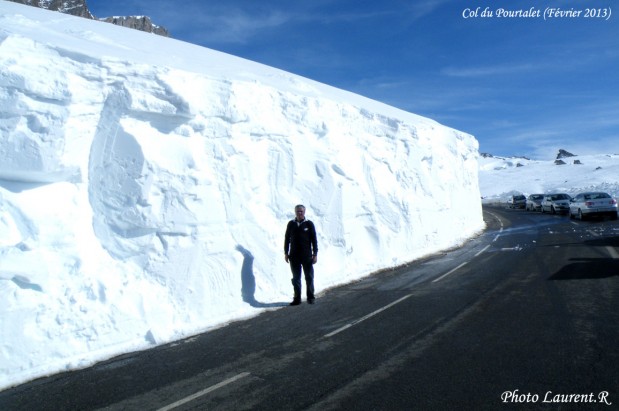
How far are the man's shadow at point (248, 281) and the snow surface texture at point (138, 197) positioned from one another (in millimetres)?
28

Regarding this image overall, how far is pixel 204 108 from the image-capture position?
971 cm

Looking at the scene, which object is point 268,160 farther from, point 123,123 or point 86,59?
point 86,59

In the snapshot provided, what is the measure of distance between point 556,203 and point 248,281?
1199 inches

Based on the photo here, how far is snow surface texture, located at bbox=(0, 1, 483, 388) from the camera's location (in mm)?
6277

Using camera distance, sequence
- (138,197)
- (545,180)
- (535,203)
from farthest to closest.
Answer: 1. (545,180)
2. (535,203)
3. (138,197)

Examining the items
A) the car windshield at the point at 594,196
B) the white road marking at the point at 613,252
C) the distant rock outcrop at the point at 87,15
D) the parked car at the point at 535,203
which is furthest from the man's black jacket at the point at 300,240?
the distant rock outcrop at the point at 87,15

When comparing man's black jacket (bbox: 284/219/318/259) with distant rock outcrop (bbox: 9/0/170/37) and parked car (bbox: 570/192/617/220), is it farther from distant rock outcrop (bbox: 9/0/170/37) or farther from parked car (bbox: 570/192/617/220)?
distant rock outcrop (bbox: 9/0/170/37)

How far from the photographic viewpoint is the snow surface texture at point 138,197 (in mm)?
6277

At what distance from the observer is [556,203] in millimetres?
33188

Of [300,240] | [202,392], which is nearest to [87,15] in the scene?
[300,240]

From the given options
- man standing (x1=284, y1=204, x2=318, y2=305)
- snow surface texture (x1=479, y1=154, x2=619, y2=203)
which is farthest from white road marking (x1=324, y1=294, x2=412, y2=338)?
snow surface texture (x1=479, y1=154, x2=619, y2=203)

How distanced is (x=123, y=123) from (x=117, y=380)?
4.76m

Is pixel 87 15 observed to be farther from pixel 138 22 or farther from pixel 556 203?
pixel 556 203

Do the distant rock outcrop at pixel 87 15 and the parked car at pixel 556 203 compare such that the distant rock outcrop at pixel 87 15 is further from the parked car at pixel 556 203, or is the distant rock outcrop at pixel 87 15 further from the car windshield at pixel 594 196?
the car windshield at pixel 594 196
